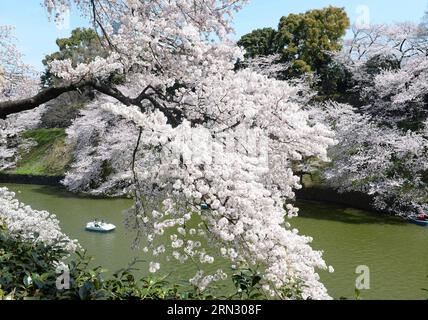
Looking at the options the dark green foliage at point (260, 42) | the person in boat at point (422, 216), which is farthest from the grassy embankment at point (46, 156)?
the person in boat at point (422, 216)

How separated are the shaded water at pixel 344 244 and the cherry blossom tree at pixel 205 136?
5350mm

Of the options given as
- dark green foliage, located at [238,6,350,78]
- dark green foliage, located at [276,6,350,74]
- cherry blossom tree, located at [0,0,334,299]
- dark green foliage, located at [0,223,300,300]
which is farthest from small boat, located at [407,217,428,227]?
dark green foliage, located at [0,223,300,300]

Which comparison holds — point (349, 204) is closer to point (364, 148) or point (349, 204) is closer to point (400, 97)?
point (364, 148)

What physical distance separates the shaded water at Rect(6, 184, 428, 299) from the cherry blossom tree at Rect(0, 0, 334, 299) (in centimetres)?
535

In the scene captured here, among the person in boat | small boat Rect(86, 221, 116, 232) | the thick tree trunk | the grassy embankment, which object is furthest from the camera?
the grassy embankment

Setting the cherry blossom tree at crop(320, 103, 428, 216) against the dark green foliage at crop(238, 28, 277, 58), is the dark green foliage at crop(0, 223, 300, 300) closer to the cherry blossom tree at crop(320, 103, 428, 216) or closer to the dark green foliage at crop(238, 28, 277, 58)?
the cherry blossom tree at crop(320, 103, 428, 216)

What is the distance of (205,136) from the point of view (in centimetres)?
377

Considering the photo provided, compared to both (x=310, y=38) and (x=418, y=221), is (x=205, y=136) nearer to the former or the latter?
(x=418, y=221)

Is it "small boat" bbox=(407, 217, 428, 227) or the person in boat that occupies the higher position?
the person in boat

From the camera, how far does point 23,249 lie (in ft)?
13.7

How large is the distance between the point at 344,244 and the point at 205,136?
10.4 m

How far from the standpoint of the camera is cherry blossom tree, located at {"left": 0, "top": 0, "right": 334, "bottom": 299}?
3436 millimetres

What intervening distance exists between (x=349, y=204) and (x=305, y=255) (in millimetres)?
15953
